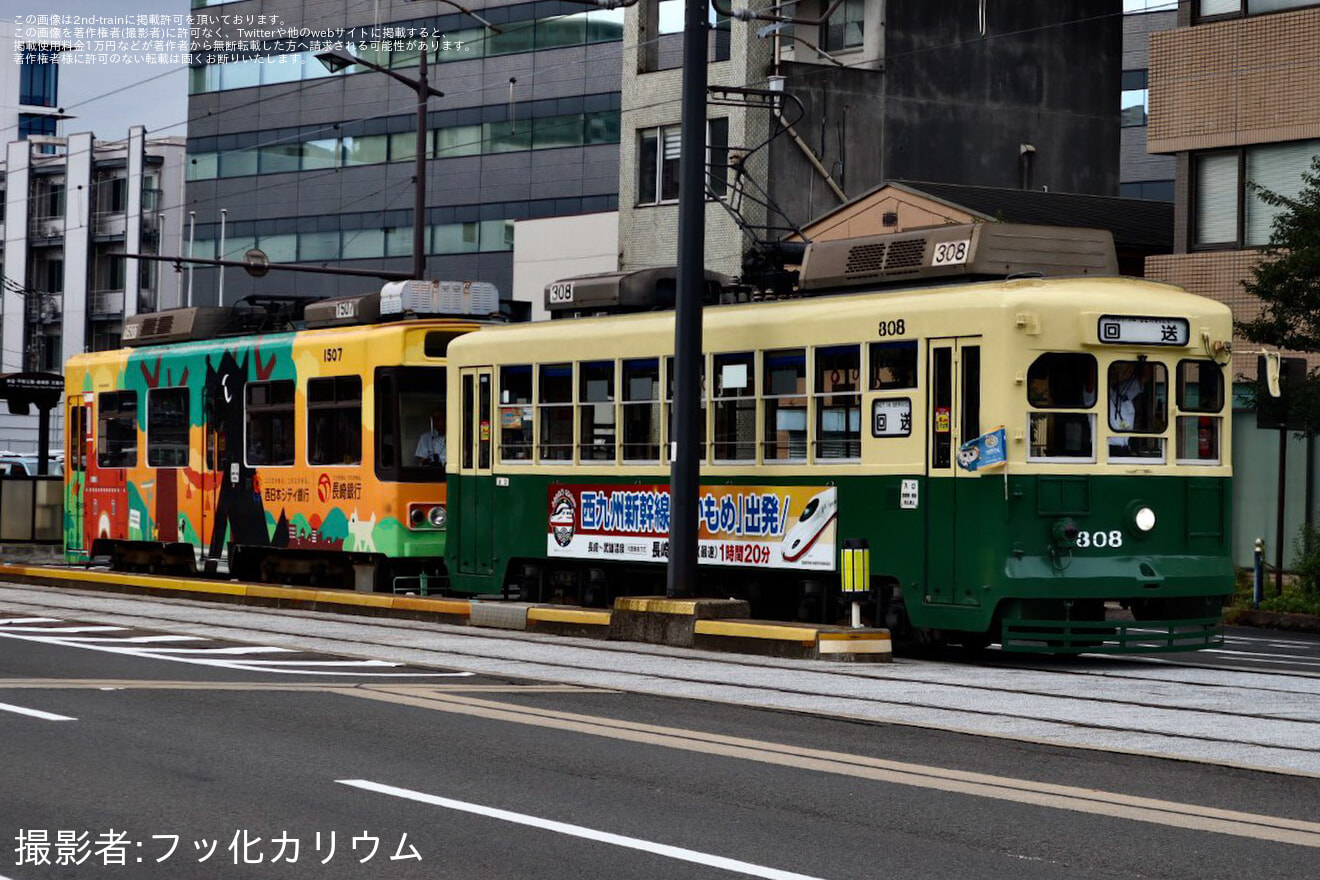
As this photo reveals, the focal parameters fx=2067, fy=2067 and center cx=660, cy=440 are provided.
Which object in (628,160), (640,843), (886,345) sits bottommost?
(640,843)

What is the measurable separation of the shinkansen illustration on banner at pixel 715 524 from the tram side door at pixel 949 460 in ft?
3.85

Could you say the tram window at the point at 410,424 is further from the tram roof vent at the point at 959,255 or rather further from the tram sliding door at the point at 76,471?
the tram sliding door at the point at 76,471

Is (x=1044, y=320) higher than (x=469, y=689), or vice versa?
(x=1044, y=320)

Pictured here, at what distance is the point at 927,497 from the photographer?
55.2 feet

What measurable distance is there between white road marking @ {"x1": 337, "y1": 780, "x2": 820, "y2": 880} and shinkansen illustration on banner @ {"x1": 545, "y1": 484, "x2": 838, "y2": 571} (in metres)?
8.57

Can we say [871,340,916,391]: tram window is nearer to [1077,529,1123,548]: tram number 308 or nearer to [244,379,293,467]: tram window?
[1077,529,1123,548]: tram number 308

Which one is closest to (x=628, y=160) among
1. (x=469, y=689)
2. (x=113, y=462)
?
(x=113, y=462)

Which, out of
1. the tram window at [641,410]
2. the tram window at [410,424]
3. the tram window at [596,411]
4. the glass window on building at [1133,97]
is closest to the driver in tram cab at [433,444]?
the tram window at [410,424]

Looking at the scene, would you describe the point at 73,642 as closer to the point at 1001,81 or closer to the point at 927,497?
the point at 927,497

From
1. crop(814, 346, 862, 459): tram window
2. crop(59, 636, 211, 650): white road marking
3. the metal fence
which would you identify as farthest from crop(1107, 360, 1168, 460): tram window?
the metal fence

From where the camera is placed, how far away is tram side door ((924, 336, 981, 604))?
16.5 meters

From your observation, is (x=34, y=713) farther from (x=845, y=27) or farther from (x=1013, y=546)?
(x=845, y=27)

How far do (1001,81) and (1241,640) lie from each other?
25.3 meters

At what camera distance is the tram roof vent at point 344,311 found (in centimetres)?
2448
